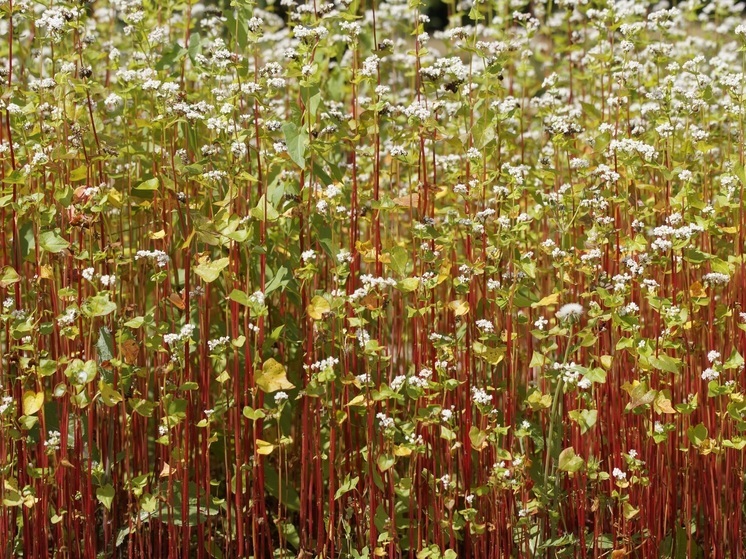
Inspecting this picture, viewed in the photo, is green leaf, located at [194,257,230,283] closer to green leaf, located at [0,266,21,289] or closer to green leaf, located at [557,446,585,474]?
green leaf, located at [0,266,21,289]

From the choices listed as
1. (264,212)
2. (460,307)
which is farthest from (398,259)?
(264,212)

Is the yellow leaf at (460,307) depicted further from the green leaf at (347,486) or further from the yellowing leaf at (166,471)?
the yellowing leaf at (166,471)

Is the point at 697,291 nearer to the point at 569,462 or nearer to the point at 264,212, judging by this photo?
the point at 569,462

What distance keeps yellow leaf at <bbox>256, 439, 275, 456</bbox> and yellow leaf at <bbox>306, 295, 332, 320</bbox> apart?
0.29 metres

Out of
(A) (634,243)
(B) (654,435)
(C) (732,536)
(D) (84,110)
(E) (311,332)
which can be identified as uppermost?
(D) (84,110)

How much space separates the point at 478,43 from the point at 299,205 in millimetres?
565

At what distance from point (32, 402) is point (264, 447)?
499mm

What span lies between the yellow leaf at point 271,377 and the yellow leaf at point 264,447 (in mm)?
129

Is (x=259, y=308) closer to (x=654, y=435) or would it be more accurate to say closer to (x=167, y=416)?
(x=167, y=416)

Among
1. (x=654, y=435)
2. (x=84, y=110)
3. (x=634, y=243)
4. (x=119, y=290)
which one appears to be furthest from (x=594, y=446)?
(x=84, y=110)

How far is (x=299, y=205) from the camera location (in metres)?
2.32

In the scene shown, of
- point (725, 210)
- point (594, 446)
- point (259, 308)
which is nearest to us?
point (259, 308)

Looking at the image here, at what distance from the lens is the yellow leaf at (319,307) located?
207 centimetres

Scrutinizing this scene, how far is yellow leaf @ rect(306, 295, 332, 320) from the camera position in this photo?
2.07m
